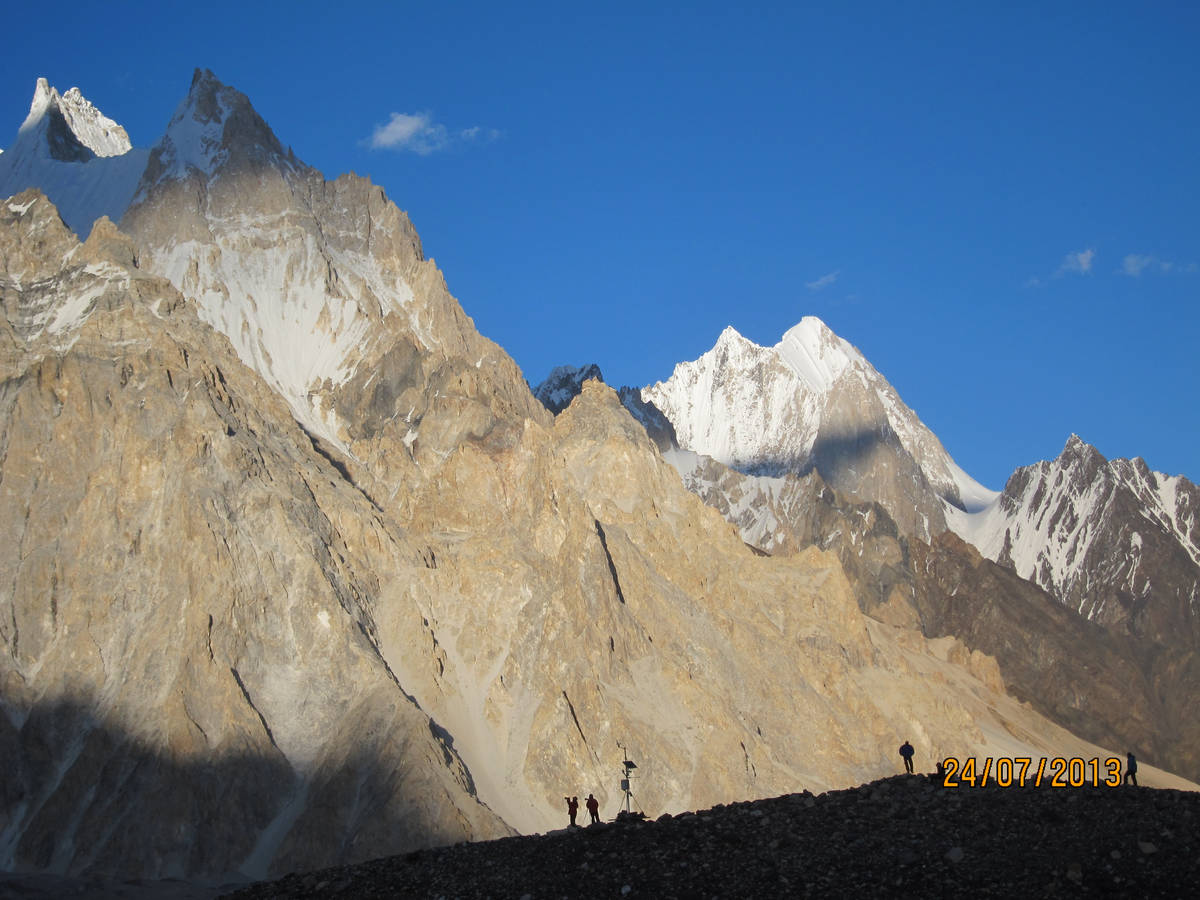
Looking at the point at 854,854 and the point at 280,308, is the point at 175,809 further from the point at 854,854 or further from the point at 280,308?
the point at 280,308

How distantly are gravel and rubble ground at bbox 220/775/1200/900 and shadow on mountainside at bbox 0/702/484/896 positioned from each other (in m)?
44.7

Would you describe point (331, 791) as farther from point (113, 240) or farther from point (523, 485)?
point (113, 240)

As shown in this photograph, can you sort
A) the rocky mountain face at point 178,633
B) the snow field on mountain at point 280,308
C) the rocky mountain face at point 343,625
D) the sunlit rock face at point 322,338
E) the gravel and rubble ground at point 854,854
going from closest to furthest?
the gravel and rubble ground at point 854,854
the rocky mountain face at point 178,633
the rocky mountain face at point 343,625
the sunlit rock face at point 322,338
the snow field on mountain at point 280,308

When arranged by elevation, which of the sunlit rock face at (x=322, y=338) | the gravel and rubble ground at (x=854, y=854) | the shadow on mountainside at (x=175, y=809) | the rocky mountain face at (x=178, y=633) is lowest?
the gravel and rubble ground at (x=854, y=854)

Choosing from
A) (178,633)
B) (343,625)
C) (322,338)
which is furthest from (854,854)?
(322,338)

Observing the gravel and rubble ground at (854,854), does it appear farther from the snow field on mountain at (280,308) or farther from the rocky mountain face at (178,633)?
the snow field on mountain at (280,308)

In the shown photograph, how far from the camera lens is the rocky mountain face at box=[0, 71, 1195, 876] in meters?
83.2

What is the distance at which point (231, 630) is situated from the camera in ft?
308

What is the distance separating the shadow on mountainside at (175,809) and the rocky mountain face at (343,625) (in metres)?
0.19

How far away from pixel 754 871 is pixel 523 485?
9829 centimetres

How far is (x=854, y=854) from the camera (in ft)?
102

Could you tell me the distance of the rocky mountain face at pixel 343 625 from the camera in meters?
83.2

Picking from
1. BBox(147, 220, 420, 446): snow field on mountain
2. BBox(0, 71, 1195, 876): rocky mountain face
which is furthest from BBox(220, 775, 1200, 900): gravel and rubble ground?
BBox(147, 220, 420, 446): snow field on mountain

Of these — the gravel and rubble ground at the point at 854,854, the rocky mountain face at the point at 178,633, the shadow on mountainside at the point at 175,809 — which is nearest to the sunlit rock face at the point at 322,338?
the rocky mountain face at the point at 178,633
